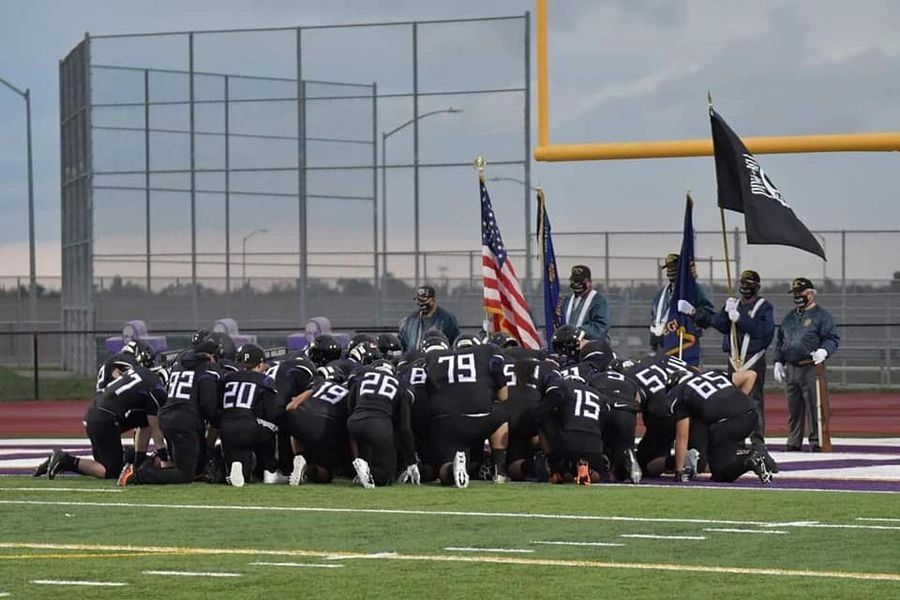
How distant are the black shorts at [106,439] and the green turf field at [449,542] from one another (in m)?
1.16

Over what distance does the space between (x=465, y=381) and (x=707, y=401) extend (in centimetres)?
193

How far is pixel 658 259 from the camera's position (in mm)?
34438

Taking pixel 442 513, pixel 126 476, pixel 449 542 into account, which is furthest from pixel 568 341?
pixel 449 542

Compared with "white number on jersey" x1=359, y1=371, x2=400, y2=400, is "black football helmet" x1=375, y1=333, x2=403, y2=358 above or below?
above

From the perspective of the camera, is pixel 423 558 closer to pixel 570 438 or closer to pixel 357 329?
pixel 570 438

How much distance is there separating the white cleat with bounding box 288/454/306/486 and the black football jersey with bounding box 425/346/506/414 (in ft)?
3.72

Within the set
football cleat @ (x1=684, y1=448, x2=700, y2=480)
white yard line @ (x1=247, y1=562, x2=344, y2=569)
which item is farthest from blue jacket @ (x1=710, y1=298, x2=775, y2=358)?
white yard line @ (x1=247, y1=562, x2=344, y2=569)

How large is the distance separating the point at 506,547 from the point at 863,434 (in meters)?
12.7

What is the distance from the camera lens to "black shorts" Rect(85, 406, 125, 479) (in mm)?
15859

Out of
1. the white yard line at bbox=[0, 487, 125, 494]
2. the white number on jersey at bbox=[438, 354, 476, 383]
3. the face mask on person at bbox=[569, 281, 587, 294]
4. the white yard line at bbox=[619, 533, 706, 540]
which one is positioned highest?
the face mask on person at bbox=[569, 281, 587, 294]

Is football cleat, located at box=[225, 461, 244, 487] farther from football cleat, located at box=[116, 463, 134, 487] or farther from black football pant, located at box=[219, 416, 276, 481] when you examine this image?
football cleat, located at box=[116, 463, 134, 487]

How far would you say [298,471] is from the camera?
15289 millimetres

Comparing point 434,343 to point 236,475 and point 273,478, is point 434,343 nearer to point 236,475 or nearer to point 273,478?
point 273,478

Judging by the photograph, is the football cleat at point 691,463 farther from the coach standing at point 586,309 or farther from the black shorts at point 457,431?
the coach standing at point 586,309
